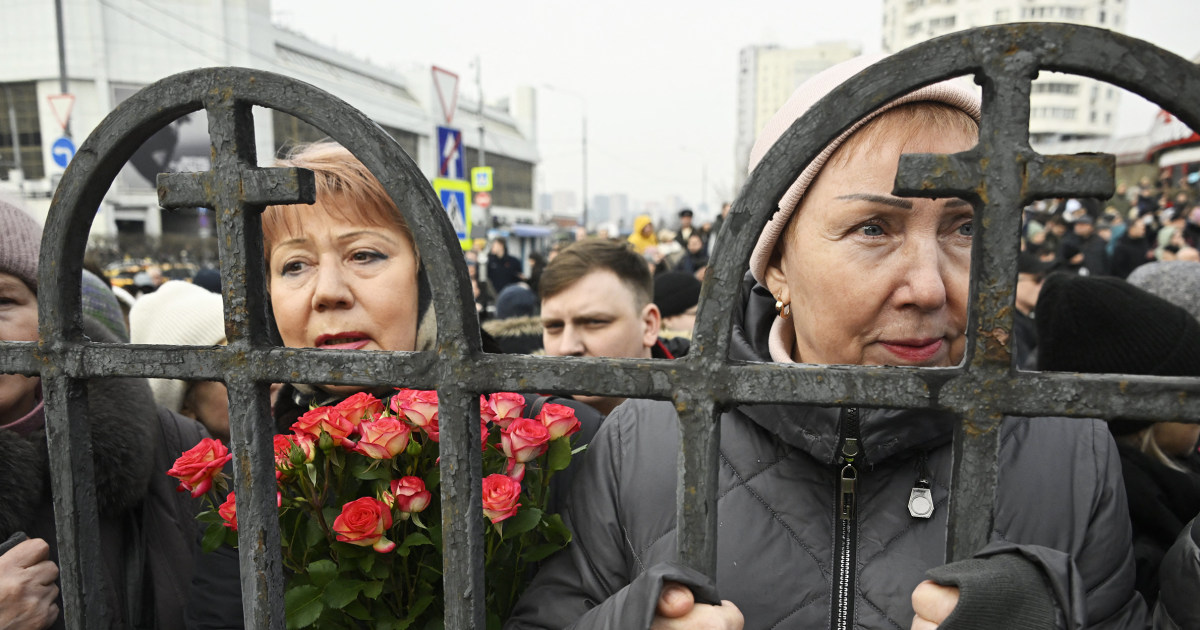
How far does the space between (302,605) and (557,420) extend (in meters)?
0.43

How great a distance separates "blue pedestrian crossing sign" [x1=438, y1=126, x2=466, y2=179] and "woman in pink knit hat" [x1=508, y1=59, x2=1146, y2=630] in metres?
6.56

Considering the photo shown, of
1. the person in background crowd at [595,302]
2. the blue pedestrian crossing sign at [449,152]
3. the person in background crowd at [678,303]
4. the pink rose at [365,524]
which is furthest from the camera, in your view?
the blue pedestrian crossing sign at [449,152]

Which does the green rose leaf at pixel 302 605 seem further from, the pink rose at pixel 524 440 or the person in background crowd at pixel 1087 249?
the person in background crowd at pixel 1087 249

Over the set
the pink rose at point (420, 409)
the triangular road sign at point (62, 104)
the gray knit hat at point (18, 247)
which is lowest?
A: the pink rose at point (420, 409)

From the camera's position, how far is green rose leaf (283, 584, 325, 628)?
0.95m

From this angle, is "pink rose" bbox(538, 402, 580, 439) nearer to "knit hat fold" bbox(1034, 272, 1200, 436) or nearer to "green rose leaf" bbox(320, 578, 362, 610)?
"green rose leaf" bbox(320, 578, 362, 610)

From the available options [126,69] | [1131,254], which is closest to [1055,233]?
[1131,254]

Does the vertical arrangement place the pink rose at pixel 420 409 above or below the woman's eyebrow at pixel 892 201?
below

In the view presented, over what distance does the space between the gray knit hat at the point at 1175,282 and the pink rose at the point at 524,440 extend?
2.82 m

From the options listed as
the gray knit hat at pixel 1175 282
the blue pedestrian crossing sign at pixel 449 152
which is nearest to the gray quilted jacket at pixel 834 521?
the gray knit hat at pixel 1175 282

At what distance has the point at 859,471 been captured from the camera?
3.64 feet

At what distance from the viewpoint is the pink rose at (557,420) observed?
1.03 meters

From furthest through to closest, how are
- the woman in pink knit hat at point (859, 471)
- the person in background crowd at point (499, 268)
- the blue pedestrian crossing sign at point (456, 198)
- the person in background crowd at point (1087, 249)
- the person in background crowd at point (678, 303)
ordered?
the person in background crowd at point (499, 268), the person in background crowd at point (1087, 249), the blue pedestrian crossing sign at point (456, 198), the person in background crowd at point (678, 303), the woman in pink knit hat at point (859, 471)

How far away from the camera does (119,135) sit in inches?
33.4
